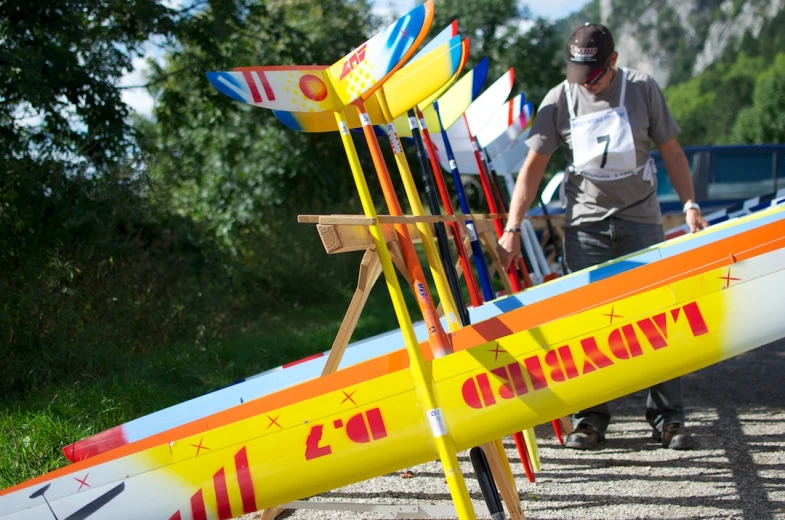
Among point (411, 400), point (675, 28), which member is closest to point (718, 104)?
point (411, 400)

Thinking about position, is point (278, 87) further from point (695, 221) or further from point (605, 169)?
point (695, 221)

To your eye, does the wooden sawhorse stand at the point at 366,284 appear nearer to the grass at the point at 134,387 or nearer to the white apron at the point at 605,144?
the white apron at the point at 605,144

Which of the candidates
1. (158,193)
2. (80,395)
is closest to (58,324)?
(80,395)

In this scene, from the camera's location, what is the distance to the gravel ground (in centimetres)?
301

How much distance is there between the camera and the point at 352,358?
3.37 meters

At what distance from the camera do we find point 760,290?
241 centimetres

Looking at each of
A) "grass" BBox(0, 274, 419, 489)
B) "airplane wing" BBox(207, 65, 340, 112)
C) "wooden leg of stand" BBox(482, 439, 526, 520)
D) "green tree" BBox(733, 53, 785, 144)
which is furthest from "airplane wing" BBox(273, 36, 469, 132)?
"green tree" BBox(733, 53, 785, 144)

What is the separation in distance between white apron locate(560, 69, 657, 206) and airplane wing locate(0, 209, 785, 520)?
1.28m

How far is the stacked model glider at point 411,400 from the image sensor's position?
2.30 m

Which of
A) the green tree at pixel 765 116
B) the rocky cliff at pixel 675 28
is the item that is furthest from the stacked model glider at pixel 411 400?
the rocky cliff at pixel 675 28

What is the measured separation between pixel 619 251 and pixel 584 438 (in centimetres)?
93

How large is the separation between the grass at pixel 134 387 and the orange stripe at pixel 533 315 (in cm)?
134

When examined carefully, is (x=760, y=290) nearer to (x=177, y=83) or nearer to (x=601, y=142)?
(x=601, y=142)

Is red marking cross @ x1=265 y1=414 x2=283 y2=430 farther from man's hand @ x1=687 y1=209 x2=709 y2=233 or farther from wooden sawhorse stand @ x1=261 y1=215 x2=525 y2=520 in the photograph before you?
man's hand @ x1=687 y1=209 x2=709 y2=233
